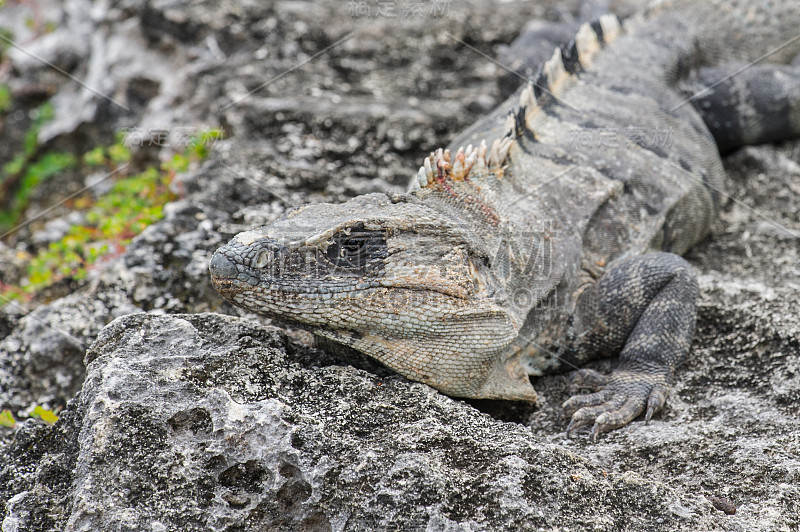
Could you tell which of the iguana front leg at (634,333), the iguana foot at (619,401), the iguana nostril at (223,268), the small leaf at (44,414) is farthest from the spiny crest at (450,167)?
the small leaf at (44,414)

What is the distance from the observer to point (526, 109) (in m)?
5.25

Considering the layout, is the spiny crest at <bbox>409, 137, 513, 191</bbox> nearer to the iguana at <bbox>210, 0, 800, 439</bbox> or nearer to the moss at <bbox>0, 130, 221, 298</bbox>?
the iguana at <bbox>210, 0, 800, 439</bbox>

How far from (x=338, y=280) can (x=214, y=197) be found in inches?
96.2

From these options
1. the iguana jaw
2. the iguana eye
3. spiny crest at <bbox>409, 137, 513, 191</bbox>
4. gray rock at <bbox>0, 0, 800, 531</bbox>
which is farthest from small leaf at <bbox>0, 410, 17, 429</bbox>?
spiny crest at <bbox>409, 137, 513, 191</bbox>

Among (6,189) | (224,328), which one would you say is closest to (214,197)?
(224,328)

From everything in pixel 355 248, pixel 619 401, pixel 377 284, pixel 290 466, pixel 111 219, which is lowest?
pixel 111 219

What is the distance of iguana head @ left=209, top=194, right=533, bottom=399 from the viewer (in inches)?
140

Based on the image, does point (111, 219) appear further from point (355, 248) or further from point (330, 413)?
point (330, 413)

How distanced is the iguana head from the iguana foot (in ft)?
2.15

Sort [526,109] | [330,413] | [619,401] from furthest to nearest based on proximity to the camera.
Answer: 1. [526,109]
2. [619,401]
3. [330,413]

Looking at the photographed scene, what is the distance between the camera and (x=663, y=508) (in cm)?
314

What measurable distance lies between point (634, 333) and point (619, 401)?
0.56m

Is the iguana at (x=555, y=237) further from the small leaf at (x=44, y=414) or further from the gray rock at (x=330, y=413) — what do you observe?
the small leaf at (x=44, y=414)

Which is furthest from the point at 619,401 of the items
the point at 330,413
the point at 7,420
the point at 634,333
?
the point at 7,420
